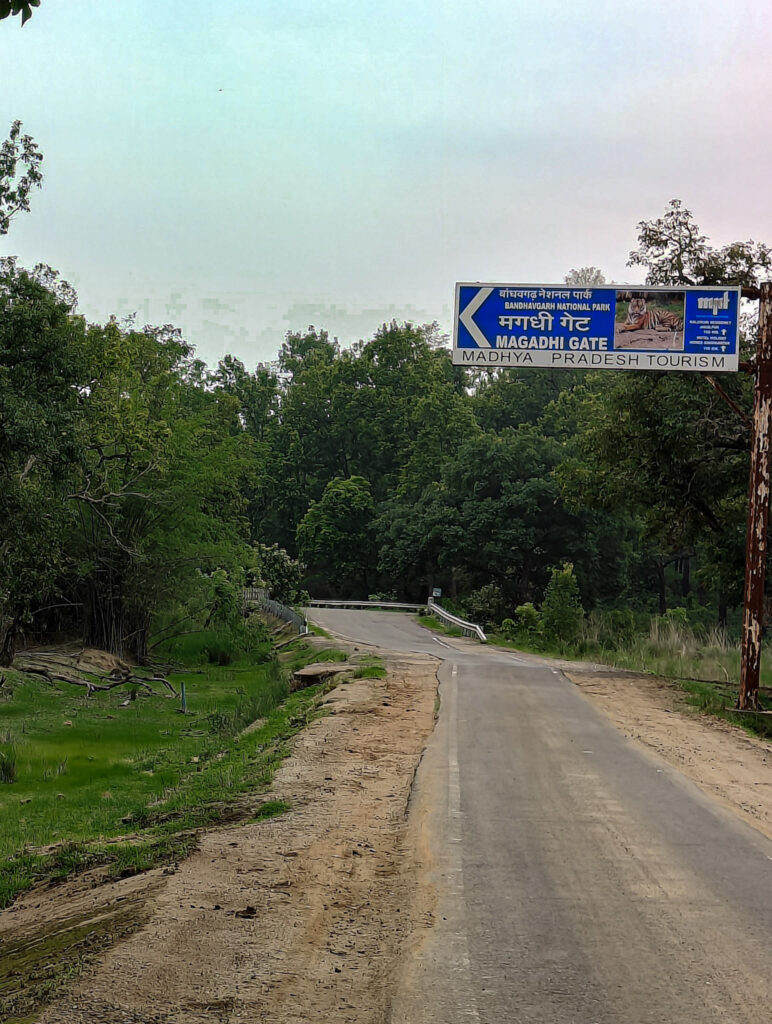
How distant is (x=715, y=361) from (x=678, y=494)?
7.20 m

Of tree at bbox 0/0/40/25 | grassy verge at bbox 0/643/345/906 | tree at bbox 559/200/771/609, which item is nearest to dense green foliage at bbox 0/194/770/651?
tree at bbox 559/200/771/609

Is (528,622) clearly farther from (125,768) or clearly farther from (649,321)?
(125,768)

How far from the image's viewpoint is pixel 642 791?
11.1 m

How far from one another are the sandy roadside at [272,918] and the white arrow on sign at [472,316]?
32.6ft

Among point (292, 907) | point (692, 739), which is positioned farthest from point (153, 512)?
point (292, 907)

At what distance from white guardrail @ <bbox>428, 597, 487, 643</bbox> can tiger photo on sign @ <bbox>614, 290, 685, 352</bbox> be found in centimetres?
2090

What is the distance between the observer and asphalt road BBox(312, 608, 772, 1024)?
5344 mm

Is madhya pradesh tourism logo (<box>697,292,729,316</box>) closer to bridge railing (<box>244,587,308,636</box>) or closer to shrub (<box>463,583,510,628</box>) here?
bridge railing (<box>244,587,308,636</box>)

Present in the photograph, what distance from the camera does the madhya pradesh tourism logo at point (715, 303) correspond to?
19172mm

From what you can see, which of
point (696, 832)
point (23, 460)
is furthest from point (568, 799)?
point (23, 460)

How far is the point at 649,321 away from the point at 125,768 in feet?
41.9

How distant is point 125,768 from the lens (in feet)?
60.9

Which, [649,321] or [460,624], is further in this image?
[460,624]

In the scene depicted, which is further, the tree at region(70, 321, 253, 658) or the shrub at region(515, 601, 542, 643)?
the shrub at region(515, 601, 542, 643)
